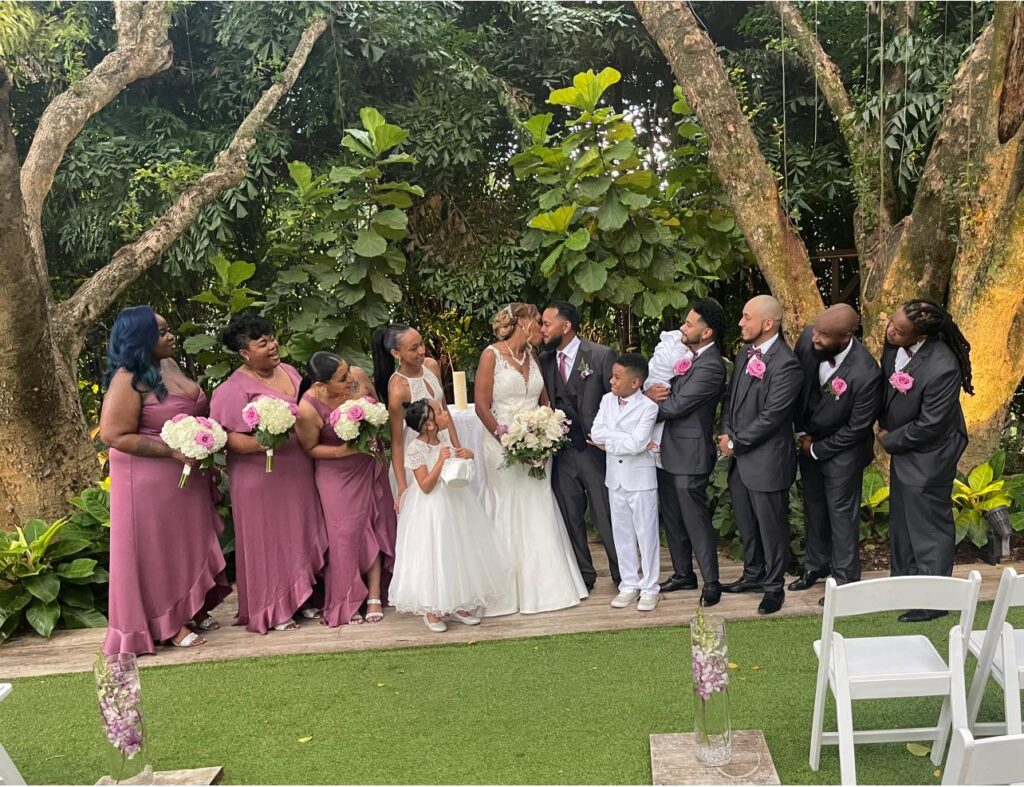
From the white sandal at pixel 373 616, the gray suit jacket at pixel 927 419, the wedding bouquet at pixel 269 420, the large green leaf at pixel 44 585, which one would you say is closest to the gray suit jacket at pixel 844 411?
the gray suit jacket at pixel 927 419

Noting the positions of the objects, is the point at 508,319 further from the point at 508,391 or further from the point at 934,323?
the point at 934,323

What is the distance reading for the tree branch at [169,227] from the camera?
6402mm

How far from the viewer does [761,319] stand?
4.60 m

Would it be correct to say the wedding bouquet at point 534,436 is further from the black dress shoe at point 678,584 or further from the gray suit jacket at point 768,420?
the black dress shoe at point 678,584

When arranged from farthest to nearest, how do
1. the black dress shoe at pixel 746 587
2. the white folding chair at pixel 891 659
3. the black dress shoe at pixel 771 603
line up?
1. the black dress shoe at pixel 746 587
2. the black dress shoe at pixel 771 603
3. the white folding chair at pixel 891 659

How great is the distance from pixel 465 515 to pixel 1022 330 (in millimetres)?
4015

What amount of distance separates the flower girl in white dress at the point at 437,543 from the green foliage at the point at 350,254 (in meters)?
2.81

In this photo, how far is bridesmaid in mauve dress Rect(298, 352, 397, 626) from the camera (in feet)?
15.6

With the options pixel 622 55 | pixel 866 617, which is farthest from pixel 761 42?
pixel 866 617

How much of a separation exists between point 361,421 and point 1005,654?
320 cm

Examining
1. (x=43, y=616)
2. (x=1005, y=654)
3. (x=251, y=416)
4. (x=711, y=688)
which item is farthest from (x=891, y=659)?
(x=43, y=616)

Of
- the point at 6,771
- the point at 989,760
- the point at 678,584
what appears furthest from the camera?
the point at 678,584

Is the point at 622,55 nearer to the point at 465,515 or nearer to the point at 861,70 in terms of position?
the point at 861,70

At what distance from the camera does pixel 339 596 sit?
16.3 ft
